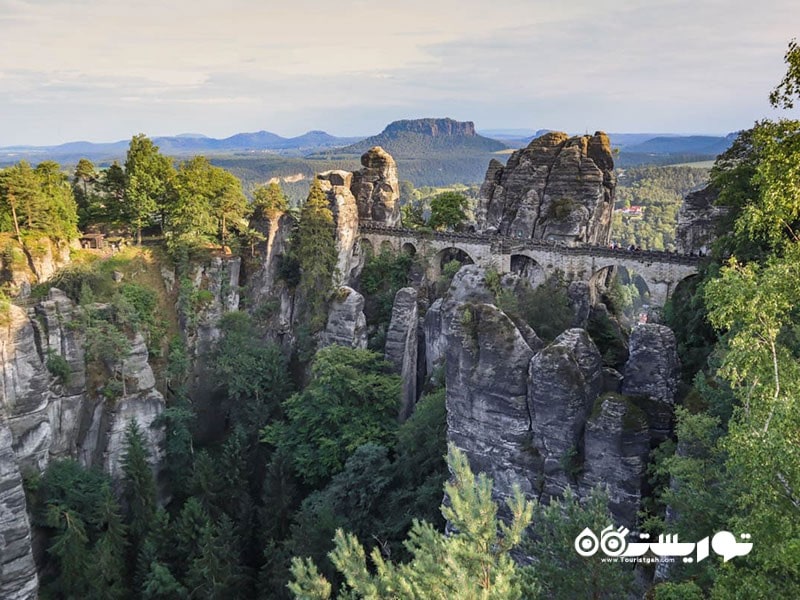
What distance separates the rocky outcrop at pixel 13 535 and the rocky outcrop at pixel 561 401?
67.2ft

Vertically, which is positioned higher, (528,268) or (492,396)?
(528,268)

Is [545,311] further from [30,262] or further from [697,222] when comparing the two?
[30,262]

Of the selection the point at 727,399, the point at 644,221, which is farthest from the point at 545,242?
the point at 644,221

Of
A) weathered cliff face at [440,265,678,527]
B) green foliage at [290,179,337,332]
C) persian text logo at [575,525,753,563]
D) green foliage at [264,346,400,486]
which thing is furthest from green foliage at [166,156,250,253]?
persian text logo at [575,525,753,563]

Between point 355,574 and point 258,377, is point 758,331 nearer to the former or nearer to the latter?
point 355,574

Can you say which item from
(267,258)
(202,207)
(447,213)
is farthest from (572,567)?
(447,213)

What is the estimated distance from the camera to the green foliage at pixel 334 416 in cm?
2783

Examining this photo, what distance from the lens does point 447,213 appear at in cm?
4562

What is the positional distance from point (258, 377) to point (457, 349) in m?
16.5

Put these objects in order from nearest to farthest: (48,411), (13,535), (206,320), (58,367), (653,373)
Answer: (653,373)
(13,535)
(48,411)
(58,367)
(206,320)

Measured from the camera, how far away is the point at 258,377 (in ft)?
107

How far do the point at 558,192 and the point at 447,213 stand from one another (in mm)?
9417

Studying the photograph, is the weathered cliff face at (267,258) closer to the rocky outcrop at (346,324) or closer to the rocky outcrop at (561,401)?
the rocky outcrop at (346,324)

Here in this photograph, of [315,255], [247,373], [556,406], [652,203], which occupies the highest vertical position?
[652,203]
